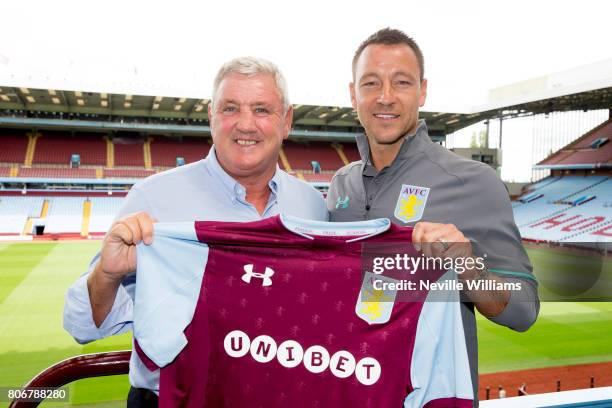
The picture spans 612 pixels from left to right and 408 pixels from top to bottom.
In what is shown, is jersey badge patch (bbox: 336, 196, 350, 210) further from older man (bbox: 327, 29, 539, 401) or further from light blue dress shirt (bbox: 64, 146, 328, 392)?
light blue dress shirt (bbox: 64, 146, 328, 392)

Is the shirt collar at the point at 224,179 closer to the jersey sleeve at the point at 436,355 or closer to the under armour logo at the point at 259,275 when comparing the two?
the under armour logo at the point at 259,275

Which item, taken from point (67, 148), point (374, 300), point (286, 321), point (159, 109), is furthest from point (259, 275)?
point (67, 148)

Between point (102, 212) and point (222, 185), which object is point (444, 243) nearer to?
point (222, 185)

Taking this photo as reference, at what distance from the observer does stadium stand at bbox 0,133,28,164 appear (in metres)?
28.8

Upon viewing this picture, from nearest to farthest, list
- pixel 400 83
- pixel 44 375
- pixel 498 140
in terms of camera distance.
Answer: pixel 44 375
pixel 400 83
pixel 498 140

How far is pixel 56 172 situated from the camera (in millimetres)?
28703

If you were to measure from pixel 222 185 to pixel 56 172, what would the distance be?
30.7 meters

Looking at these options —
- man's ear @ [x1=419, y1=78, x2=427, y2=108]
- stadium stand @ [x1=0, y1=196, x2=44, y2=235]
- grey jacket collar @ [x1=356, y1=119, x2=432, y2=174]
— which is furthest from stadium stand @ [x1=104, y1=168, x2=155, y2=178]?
grey jacket collar @ [x1=356, y1=119, x2=432, y2=174]

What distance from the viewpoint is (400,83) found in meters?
2.37

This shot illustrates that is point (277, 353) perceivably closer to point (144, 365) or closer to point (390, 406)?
point (390, 406)

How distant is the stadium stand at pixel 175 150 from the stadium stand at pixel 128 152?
0.86 m

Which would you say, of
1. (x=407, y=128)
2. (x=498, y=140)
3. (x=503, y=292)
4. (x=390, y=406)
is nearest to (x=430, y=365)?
(x=390, y=406)

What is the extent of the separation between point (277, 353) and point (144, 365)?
1.94 ft

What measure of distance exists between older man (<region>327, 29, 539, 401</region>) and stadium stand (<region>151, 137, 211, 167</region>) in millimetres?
30150
